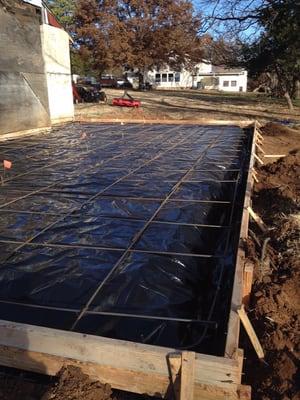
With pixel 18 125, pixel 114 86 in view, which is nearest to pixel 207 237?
pixel 18 125

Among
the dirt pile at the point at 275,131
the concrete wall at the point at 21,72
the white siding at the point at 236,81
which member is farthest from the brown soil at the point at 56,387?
the white siding at the point at 236,81

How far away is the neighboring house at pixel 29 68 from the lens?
10.2 meters

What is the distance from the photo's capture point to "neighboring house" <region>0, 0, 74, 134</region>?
10.2 meters

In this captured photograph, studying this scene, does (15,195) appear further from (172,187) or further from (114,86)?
(114,86)

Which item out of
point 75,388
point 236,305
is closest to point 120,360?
point 75,388

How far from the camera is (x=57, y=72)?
13.3 meters

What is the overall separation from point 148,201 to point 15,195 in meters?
1.83

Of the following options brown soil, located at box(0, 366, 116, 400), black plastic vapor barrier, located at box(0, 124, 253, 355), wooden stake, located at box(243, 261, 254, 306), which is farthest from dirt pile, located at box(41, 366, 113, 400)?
wooden stake, located at box(243, 261, 254, 306)

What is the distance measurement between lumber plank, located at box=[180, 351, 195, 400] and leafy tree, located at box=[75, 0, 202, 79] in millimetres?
37066

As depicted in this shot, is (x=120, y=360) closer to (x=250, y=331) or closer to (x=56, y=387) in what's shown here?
(x=56, y=387)

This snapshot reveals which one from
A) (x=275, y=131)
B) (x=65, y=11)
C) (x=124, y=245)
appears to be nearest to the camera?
(x=124, y=245)

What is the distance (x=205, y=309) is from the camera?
3.01 meters

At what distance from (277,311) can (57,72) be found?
1218 centimetres

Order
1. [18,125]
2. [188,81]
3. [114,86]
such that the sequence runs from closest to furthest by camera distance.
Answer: [18,125]
[114,86]
[188,81]
